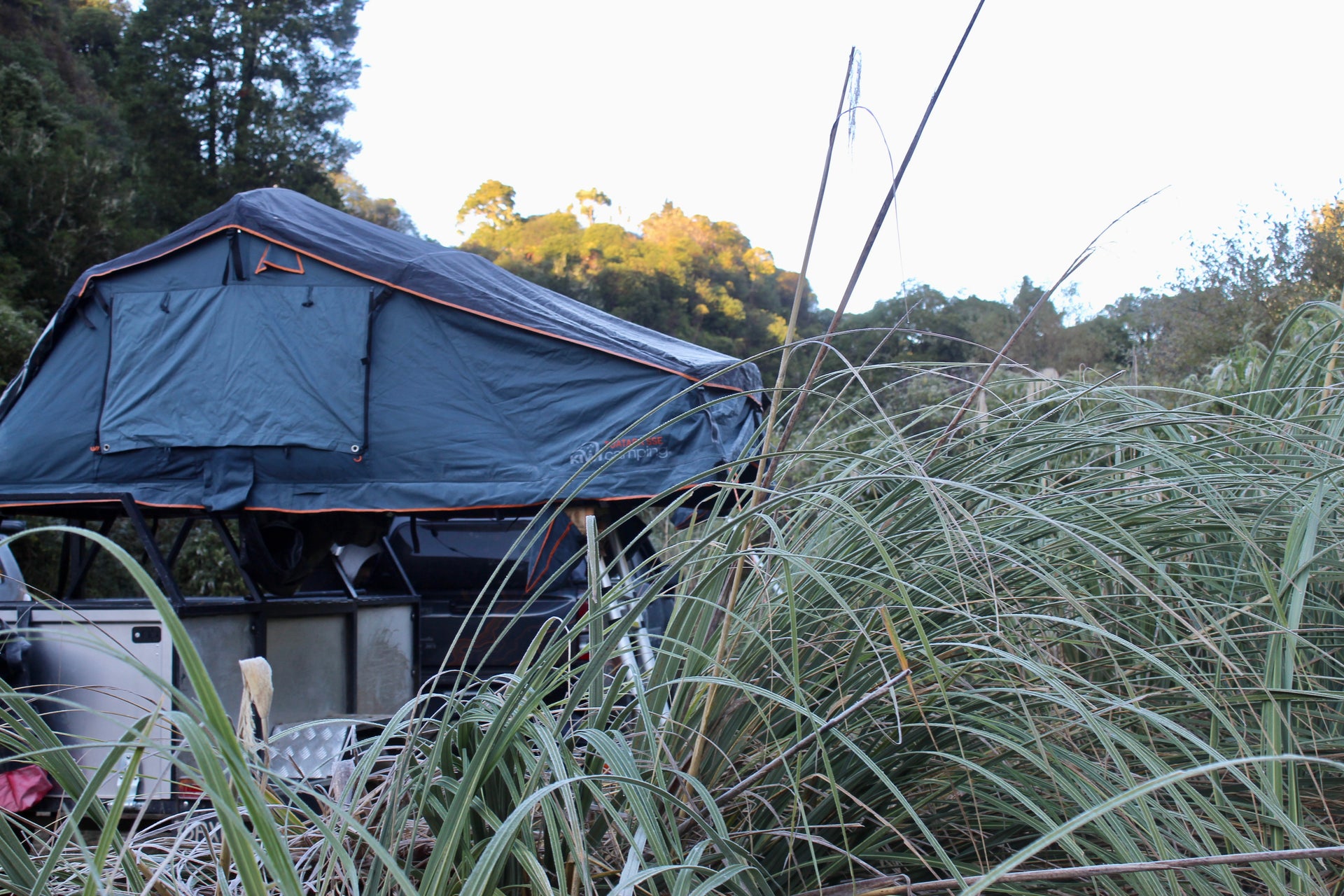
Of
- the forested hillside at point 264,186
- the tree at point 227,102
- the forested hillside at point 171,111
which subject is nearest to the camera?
the forested hillside at point 264,186

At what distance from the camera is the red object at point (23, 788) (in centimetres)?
319

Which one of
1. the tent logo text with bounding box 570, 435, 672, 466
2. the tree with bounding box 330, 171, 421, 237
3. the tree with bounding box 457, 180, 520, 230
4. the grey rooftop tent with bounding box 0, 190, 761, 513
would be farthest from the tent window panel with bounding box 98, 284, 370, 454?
the tree with bounding box 457, 180, 520, 230

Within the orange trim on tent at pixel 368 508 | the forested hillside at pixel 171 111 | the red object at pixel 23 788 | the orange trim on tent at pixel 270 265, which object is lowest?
the red object at pixel 23 788

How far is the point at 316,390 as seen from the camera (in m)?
4.71

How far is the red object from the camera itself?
3186 mm

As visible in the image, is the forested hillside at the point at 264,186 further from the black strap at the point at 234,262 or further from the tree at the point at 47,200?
the black strap at the point at 234,262

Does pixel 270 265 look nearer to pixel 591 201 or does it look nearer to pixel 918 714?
pixel 918 714

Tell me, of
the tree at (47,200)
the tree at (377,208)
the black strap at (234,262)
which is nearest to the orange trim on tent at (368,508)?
the black strap at (234,262)

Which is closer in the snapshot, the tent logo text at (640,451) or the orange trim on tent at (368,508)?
the orange trim on tent at (368,508)

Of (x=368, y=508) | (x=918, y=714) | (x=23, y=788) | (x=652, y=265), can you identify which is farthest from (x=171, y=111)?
(x=918, y=714)

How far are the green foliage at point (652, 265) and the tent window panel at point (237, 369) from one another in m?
12.0

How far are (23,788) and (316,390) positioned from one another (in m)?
2.08

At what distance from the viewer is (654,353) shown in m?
5.01

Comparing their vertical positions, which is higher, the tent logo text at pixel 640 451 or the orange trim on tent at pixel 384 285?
the orange trim on tent at pixel 384 285
